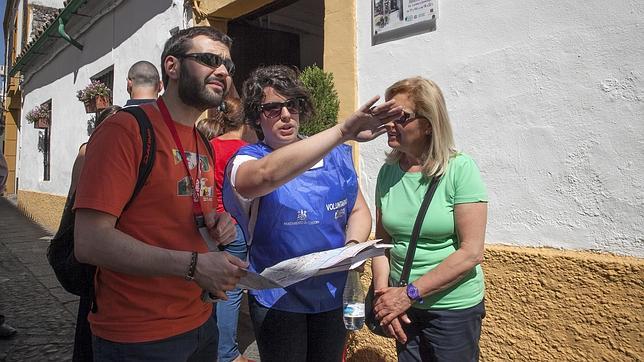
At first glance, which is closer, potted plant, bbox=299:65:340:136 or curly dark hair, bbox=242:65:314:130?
curly dark hair, bbox=242:65:314:130

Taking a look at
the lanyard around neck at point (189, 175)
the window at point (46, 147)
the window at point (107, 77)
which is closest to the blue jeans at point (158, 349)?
the lanyard around neck at point (189, 175)

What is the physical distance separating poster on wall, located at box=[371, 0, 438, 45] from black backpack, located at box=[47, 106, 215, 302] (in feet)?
6.59

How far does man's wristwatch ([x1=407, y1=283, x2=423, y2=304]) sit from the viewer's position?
1.89 m

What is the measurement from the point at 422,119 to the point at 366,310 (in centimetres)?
91

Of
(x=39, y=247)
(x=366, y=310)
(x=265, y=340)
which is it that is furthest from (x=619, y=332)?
(x=39, y=247)

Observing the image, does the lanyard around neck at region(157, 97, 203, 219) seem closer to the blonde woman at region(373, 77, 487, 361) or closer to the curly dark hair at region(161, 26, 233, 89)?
the curly dark hair at region(161, 26, 233, 89)

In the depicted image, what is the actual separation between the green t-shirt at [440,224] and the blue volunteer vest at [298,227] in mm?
287

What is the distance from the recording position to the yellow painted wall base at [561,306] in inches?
88.5

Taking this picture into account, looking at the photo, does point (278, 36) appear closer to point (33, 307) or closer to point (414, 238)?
point (33, 307)

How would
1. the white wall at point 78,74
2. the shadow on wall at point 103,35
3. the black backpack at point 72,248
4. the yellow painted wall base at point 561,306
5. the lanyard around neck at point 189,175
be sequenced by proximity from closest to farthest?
the black backpack at point 72,248 < the lanyard around neck at point 189,175 < the yellow painted wall base at point 561,306 < the white wall at point 78,74 < the shadow on wall at point 103,35

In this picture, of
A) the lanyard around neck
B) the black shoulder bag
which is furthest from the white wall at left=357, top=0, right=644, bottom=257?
the lanyard around neck

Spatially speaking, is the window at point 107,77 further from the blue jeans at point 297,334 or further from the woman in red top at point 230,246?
the blue jeans at point 297,334

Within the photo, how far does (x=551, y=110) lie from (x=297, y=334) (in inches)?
73.2

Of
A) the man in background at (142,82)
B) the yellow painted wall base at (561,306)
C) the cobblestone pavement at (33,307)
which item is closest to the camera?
the yellow painted wall base at (561,306)
